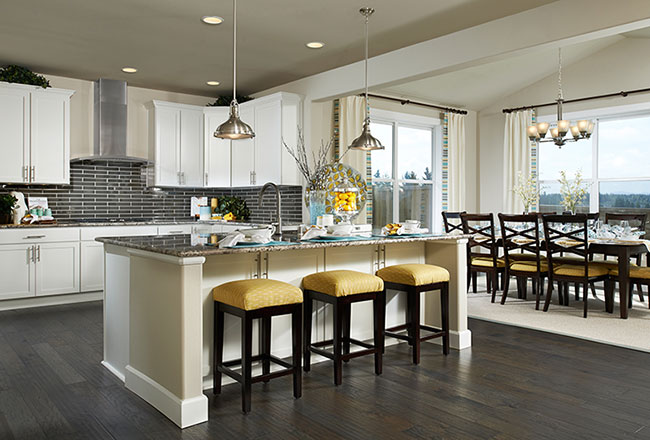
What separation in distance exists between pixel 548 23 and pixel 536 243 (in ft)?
7.69

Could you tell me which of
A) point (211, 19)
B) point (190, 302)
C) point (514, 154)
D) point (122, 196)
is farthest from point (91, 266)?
point (514, 154)

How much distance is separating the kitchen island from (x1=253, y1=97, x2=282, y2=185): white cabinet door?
2519mm

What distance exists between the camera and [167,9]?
412 cm

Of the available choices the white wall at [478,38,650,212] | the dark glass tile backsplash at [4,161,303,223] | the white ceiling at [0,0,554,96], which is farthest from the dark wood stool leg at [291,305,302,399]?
the white wall at [478,38,650,212]

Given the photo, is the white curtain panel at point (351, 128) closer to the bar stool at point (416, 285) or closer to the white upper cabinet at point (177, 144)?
the white upper cabinet at point (177, 144)

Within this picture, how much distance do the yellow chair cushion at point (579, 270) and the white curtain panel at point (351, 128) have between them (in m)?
2.36

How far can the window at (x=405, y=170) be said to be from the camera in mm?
7312

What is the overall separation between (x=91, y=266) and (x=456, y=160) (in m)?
5.39

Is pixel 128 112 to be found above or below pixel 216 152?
above

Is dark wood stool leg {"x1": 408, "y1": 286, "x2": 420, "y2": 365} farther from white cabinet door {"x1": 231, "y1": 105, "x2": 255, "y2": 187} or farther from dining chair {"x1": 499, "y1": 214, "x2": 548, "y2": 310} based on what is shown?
white cabinet door {"x1": 231, "y1": 105, "x2": 255, "y2": 187}

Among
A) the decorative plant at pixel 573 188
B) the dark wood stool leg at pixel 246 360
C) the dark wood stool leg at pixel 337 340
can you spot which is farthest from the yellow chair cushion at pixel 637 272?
the dark wood stool leg at pixel 246 360

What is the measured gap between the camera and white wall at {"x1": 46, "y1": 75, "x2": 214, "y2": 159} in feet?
20.8

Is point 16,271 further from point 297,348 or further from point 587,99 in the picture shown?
point 587,99

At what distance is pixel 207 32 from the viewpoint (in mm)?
4668
